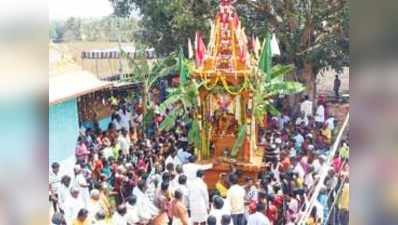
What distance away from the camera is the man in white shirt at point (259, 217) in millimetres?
2512

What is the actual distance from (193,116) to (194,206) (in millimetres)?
309

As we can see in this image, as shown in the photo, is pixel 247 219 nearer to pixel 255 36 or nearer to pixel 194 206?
pixel 194 206

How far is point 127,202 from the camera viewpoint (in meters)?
2.53

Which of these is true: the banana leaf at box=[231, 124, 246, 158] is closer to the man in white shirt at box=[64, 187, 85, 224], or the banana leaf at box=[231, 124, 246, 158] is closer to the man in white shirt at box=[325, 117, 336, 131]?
the man in white shirt at box=[325, 117, 336, 131]

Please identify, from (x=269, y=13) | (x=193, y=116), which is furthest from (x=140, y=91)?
(x=269, y=13)

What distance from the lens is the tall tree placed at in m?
2.45

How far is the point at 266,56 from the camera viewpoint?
2477 millimetres

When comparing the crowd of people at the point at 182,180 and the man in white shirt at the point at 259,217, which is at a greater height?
the crowd of people at the point at 182,180

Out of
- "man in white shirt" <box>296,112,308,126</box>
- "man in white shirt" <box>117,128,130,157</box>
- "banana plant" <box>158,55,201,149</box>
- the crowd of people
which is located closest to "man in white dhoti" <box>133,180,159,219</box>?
the crowd of people

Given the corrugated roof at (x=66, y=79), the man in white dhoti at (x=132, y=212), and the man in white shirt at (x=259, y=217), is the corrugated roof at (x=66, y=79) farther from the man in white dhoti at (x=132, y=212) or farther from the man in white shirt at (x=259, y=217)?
the man in white shirt at (x=259, y=217)

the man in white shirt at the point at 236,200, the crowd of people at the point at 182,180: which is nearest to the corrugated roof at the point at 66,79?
the crowd of people at the point at 182,180

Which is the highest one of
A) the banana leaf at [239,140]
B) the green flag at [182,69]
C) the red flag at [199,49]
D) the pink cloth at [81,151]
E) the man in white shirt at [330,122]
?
the red flag at [199,49]

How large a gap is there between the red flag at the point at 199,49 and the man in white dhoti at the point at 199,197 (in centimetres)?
39
